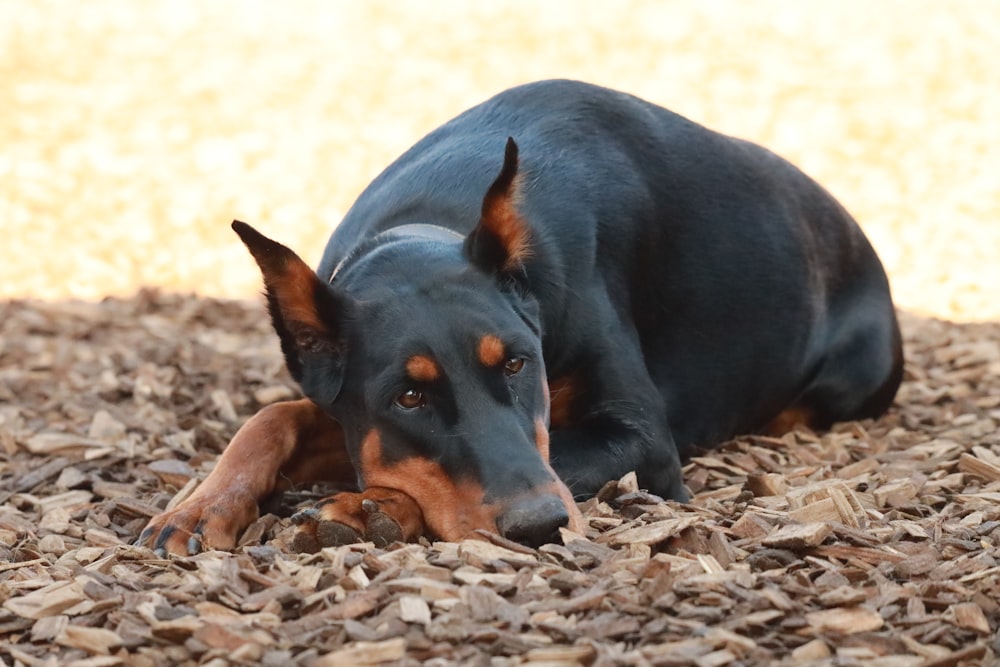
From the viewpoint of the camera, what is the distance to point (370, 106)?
12.9 m

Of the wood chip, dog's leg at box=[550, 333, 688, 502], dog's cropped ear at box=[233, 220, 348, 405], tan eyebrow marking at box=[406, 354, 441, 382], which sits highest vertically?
dog's cropped ear at box=[233, 220, 348, 405]

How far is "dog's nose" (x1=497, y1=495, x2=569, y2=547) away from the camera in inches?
147

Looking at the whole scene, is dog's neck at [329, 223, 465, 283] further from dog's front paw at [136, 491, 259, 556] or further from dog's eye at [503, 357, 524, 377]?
dog's front paw at [136, 491, 259, 556]

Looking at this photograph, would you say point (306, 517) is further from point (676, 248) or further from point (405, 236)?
point (676, 248)

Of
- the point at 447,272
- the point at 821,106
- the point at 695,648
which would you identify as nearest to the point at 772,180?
the point at 447,272

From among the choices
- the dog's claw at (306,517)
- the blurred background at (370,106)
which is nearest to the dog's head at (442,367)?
the dog's claw at (306,517)

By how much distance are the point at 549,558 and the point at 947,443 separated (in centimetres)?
258

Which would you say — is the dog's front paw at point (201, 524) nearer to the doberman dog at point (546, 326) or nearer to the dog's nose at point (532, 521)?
the doberman dog at point (546, 326)

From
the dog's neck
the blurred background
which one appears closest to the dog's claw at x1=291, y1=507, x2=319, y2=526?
the dog's neck

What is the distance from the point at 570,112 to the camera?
5.60 meters

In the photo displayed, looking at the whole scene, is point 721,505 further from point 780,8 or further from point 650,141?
point 780,8

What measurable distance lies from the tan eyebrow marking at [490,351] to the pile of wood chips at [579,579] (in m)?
0.58

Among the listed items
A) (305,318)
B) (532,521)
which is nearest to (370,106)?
(305,318)

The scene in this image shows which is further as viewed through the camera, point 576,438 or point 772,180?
point 772,180
